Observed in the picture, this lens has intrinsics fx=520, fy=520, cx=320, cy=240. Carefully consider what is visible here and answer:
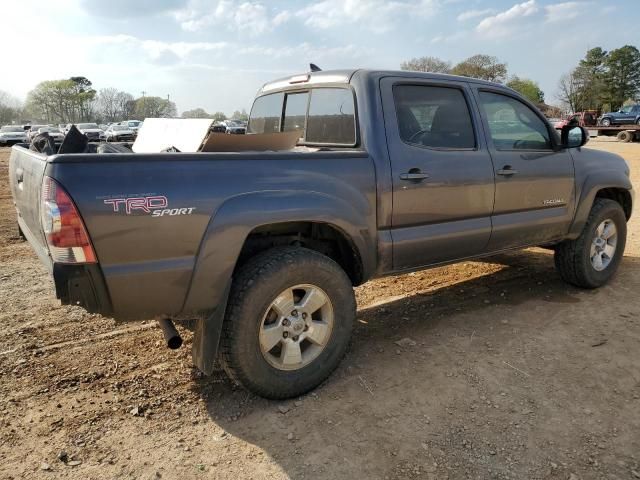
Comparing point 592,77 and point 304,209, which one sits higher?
point 592,77

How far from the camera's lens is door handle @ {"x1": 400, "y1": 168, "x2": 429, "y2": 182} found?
3388mm

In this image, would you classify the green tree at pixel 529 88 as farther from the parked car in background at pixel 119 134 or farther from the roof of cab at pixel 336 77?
the roof of cab at pixel 336 77

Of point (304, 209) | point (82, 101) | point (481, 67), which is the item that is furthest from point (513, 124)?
point (82, 101)

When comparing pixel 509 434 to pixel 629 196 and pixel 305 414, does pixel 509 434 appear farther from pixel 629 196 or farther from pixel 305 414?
pixel 629 196

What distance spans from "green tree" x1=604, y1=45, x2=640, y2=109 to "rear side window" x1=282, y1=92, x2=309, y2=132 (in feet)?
250

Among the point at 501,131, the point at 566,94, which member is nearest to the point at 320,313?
the point at 501,131

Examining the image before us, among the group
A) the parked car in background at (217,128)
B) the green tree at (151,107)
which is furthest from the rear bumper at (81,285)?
the green tree at (151,107)

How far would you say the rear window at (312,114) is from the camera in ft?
11.7

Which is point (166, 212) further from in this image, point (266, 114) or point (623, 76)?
point (623, 76)

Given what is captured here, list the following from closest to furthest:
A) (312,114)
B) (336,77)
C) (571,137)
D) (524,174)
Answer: (336,77), (312,114), (524,174), (571,137)

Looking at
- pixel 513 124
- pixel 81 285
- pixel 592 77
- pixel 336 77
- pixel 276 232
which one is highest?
pixel 592 77

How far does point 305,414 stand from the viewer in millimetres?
2969

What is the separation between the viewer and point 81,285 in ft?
7.98

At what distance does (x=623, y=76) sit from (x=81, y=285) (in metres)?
81.0
